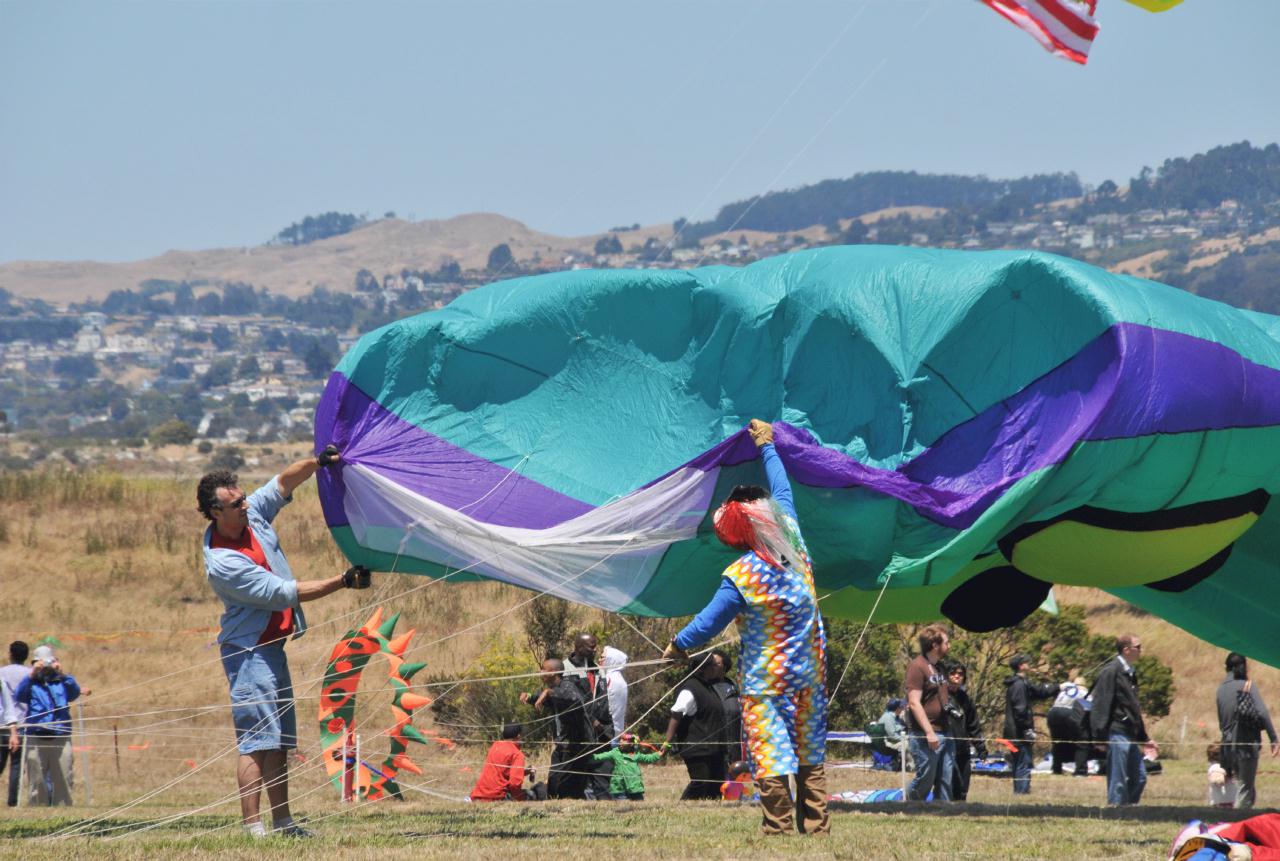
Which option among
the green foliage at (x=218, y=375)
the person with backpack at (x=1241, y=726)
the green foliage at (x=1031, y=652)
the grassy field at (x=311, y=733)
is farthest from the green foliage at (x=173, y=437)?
the person with backpack at (x=1241, y=726)

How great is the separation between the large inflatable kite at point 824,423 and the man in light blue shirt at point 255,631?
1.23 metres

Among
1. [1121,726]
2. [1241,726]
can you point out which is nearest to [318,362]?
[1241,726]

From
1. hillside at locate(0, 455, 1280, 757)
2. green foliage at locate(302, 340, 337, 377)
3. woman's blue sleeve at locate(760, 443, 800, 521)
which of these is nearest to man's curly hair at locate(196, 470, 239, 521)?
woman's blue sleeve at locate(760, 443, 800, 521)

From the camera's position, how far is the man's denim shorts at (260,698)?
7758 mm

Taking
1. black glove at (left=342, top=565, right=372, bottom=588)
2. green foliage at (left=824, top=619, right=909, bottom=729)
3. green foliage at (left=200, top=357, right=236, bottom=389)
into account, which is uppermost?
green foliage at (left=200, top=357, right=236, bottom=389)

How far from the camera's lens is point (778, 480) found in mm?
8016

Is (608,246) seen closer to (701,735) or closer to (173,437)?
(173,437)

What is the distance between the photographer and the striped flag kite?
9.66m

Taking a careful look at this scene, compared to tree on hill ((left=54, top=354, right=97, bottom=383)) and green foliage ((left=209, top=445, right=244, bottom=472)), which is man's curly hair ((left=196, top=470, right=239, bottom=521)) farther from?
tree on hill ((left=54, top=354, right=97, bottom=383))

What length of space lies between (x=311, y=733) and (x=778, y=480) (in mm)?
10482

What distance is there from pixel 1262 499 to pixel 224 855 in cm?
Answer: 579

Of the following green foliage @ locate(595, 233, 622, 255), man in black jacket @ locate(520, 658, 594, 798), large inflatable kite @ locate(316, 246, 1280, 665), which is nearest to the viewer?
large inflatable kite @ locate(316, 246, 1280, 665)

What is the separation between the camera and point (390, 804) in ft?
35.4

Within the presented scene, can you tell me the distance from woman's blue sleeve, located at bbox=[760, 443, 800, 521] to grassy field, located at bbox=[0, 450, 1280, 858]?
1495 millimetres
